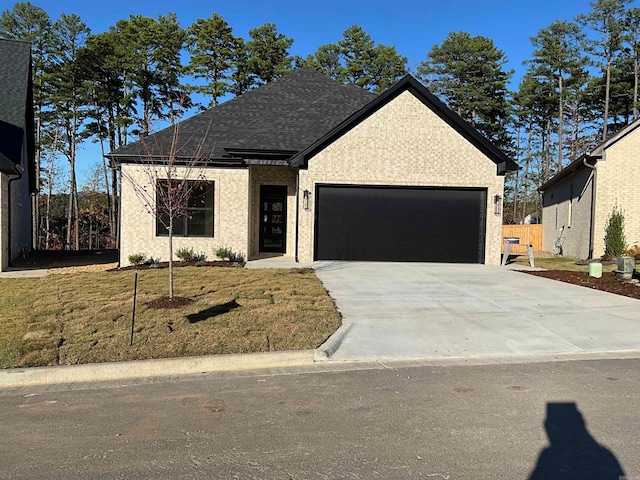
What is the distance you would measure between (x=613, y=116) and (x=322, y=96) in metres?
33.8

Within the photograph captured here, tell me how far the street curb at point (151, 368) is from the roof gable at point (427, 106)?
10.0 meters

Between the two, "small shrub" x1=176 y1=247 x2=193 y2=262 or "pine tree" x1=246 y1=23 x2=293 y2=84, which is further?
"pine tree" x1=246 y1=23 x2=293 y2=84

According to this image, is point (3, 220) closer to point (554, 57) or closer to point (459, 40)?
point (459, 40)

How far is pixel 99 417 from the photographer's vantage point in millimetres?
4359

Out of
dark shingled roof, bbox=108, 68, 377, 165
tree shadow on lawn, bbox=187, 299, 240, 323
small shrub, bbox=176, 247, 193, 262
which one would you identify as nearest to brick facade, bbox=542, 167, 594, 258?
dark shingled roof, bbox=108, 68, 377, 165

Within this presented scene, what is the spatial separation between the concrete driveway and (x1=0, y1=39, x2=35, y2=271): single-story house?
941cm

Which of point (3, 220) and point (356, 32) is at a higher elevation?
point (356, 32)

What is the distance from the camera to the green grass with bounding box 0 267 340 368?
6238 mm

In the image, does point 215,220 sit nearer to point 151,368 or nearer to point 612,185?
point 151,368

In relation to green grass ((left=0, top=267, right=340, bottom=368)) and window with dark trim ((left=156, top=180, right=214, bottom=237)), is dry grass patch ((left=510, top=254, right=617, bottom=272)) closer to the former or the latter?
green grass ((left=0, top=267, right=340, bottom=368))

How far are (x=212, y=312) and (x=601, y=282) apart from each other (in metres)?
Answer: 9.65

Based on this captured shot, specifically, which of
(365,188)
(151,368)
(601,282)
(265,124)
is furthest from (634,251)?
(151,368)

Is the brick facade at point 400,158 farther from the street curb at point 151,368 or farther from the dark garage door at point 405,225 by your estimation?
the street curb at point 151,368

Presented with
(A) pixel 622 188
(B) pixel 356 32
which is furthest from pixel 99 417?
(B) pixel 356 32
